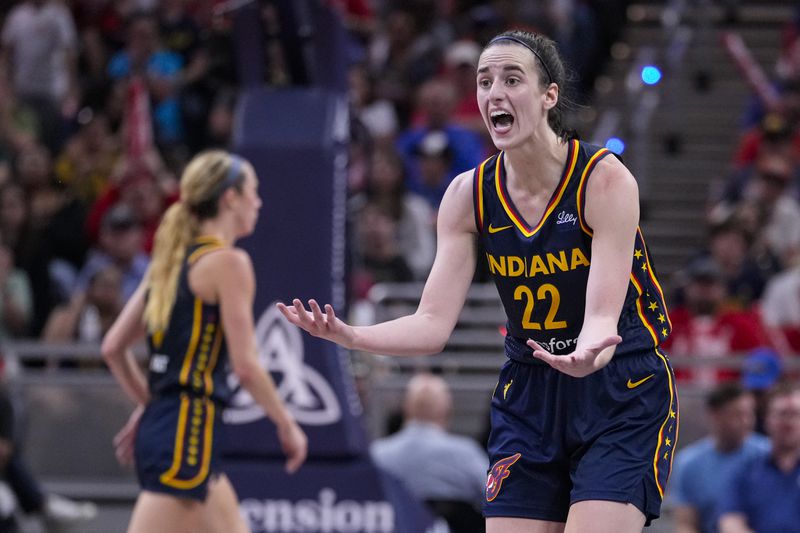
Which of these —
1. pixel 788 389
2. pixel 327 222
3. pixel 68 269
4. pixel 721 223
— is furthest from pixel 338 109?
pixel 68 269

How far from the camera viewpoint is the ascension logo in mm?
7875

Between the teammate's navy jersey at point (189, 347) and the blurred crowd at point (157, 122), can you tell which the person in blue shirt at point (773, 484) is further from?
the teammate's navy jersey at point (189, 347)

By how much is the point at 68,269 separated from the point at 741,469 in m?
6.03

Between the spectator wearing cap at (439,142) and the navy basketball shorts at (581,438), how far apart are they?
7302 mm

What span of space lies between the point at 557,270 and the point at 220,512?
218 cm

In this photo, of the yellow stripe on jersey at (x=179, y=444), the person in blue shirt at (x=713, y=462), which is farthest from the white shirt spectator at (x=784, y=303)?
the yellow stripe on jersey at (x=179, y=444)

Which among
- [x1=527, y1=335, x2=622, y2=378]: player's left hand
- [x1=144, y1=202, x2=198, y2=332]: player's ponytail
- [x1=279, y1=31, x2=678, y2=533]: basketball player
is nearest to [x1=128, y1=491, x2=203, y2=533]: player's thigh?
[x1=144, y1=202, x2=198, y2=332]: player's ponytail

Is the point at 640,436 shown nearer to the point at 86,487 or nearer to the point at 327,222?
the point at 327,222

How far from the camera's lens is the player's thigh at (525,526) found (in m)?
4.22

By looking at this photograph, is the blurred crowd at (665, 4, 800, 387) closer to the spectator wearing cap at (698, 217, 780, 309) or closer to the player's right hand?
the spectator wearing cap at (698, 217, 780, 309)

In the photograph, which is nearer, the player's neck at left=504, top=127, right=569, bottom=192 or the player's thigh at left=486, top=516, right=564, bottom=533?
the player's thigh at left=486, top=516, right=564, bottom=533

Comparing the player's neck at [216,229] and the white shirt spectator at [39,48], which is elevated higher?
the white shirt spectator at [39,48]

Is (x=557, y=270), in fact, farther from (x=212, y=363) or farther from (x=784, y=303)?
(x=784, y=303)

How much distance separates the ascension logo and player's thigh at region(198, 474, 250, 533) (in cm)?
197
